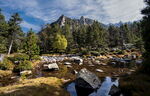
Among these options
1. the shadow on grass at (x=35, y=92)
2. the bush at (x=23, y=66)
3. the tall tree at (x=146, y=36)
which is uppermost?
the tall tree at (x=146, y=36)

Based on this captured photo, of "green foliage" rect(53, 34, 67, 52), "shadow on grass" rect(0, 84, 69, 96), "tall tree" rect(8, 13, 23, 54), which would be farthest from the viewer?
"green foliage" rect(53, 34, 67, 52)

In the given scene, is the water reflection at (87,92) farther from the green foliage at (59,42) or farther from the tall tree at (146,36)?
the green foliage at (59,42)

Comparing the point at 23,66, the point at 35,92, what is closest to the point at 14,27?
the point at 23,66

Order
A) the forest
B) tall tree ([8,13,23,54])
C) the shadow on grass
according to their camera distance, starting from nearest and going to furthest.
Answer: the shadow on grass
the forest
tall tree ([8,13,23,54])

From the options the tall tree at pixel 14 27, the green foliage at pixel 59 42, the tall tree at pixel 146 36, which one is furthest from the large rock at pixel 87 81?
the green foliage at pixel 59 42

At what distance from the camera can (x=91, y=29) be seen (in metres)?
75.6

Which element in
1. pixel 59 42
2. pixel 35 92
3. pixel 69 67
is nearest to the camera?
pixel 35 92

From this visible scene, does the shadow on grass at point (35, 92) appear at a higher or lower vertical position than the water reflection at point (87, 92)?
higher

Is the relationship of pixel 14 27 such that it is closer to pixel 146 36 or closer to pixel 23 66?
pixel 23 66

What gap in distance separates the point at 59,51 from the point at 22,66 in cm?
4118

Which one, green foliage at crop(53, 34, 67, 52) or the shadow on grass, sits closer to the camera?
the shadow on grass

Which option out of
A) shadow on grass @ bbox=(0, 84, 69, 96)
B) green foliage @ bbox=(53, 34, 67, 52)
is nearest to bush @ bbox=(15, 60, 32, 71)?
shadow on grass @ bbox=(0, 84, 69, 96)

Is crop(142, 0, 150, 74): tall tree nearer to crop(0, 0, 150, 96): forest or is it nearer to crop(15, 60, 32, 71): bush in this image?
crop(0, 0, 150, 96): forest

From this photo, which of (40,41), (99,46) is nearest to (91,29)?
(99,46)
